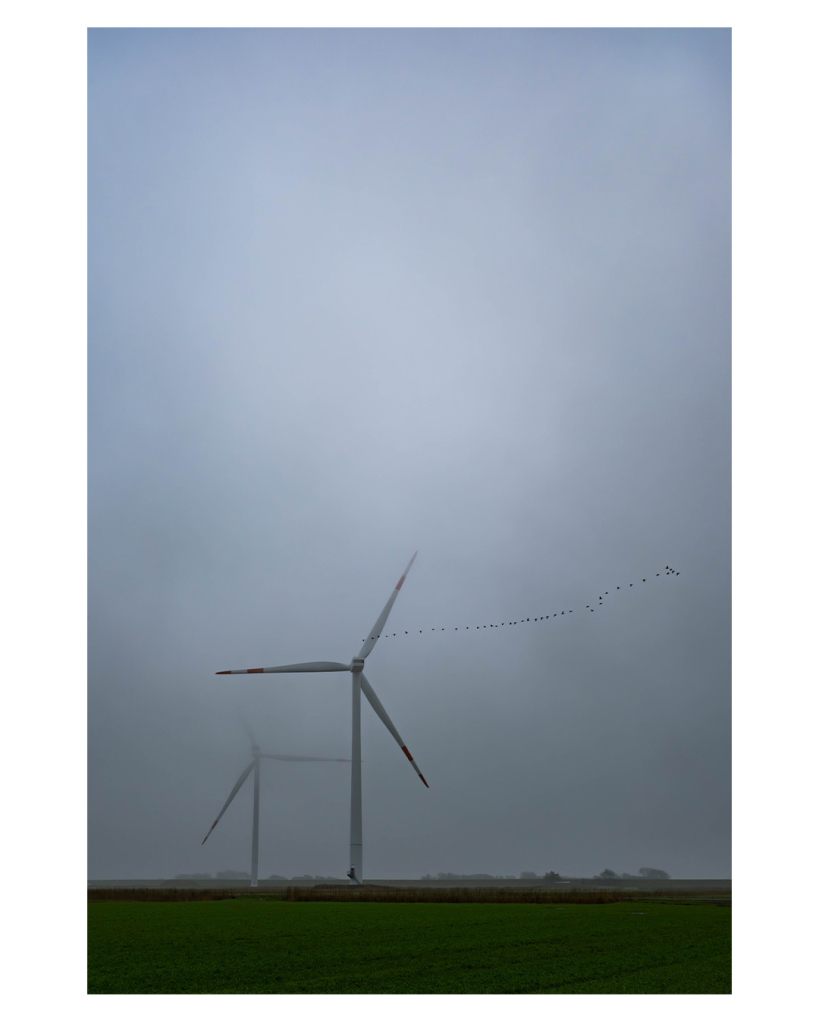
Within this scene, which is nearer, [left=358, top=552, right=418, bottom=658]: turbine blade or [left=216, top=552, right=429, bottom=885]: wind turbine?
[left=216, top=552, right=429, bottom=885]: wind turbine

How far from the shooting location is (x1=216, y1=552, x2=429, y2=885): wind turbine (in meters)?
22.6

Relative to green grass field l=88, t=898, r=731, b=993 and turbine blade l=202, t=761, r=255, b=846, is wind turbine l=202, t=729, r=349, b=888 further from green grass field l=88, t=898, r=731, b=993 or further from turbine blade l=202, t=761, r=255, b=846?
green grass field l=88, t=898, r=731, b=993

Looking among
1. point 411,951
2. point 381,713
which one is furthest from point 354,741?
point 411,951

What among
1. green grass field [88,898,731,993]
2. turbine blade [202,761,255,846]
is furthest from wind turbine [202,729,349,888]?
green grass field [88,898,731,993]

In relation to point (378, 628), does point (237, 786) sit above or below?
below

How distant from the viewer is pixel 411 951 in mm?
11914

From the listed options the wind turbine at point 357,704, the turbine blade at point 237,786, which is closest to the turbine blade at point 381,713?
the wind turbine at point 357,704

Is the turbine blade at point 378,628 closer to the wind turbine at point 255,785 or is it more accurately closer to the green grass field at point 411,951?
the wind turbine at point 255,785

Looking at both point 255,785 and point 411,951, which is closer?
point 411,951

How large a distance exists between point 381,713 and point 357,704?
90 cm

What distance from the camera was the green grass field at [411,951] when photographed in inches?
392

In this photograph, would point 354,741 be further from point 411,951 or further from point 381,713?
point 411,951
